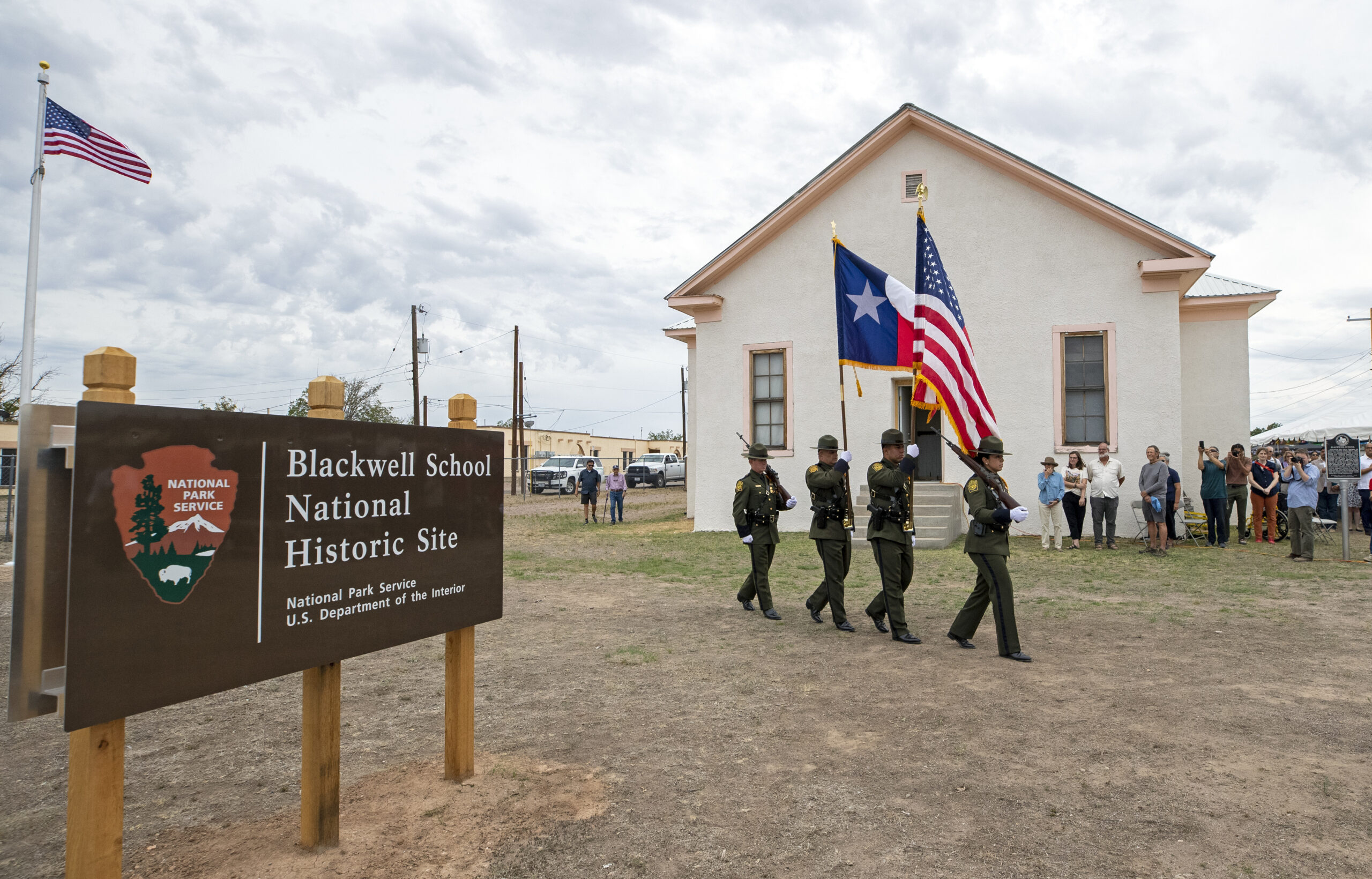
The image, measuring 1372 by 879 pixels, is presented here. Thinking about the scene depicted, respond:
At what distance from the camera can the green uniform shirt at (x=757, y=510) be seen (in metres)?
8.57

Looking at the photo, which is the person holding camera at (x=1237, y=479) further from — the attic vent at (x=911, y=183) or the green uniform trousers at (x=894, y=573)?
the green uniform trousers at (x=894, y=573)

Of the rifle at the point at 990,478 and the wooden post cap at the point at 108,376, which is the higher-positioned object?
the wooden post cap at the point at 108,376

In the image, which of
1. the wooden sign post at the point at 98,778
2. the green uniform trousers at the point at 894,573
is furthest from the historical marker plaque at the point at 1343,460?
the wooden sign post at the point at 98,778

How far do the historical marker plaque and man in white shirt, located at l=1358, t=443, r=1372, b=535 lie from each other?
8.00ft

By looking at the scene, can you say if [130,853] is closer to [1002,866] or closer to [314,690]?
[314,690]

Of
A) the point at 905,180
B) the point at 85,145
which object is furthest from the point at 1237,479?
the point at 85,145

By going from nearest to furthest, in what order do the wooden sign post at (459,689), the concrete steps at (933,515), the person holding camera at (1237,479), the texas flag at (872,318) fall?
the wooden sign post at (459,689)
the texas flag at (872,318)
the person holding camera at (1237,479)
the concrete steps at (933,515)

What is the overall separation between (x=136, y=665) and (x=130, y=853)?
1.48m

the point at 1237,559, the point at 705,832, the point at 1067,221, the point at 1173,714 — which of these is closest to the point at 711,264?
the point at 1067,221

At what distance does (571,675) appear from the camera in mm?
6293

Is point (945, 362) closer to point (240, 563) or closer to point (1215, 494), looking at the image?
point (240, 563)

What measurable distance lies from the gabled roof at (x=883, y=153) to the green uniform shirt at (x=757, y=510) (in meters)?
9.39

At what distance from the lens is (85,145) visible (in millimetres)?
13227

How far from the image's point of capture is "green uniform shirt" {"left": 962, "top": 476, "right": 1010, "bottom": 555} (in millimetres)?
6781
